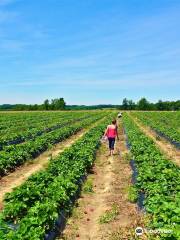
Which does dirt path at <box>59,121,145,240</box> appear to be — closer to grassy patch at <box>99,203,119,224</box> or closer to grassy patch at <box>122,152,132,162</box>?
grassy patch at <box>99,203,119,224</box>

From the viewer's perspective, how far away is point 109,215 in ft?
35.4

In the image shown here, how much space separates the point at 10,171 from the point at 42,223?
29.2 feet

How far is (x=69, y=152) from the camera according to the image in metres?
18.8

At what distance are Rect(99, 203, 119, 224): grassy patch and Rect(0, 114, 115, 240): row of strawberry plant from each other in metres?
1.00

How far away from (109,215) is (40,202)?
190 cm

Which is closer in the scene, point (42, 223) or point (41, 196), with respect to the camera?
point (42, 223)

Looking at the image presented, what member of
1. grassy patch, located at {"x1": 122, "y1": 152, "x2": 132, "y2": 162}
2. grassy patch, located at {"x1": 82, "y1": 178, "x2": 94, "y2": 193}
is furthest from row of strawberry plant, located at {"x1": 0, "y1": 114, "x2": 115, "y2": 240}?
grassy patch, located at {"x1": 122, "y1": 152, "x2": 132, "y2": 162}

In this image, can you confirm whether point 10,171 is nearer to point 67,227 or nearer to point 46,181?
point 46,181

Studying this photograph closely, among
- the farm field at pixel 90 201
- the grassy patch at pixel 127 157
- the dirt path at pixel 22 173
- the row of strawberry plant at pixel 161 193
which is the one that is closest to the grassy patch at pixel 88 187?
the farm field at pixel 90 201

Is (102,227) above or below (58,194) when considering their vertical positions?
below

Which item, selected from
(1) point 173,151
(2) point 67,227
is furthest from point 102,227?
(1) point 173,151

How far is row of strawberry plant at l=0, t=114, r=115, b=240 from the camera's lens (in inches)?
316

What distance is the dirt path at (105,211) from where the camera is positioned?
956cm

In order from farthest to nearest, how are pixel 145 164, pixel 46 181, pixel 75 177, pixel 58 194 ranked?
pixel 145 164, pixel 75 177, pixel 46 181, pixel 58 194
